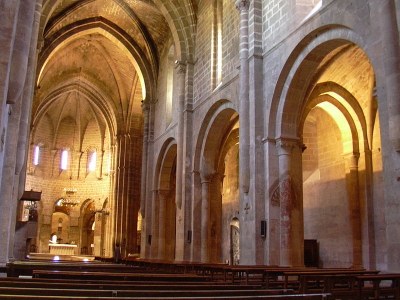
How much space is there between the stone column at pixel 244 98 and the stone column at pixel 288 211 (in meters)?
1.18

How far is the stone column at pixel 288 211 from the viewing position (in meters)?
13.2

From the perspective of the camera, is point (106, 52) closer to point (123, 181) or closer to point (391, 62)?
point (123, 181)

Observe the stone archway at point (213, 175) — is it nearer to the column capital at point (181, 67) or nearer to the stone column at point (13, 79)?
the column capital at point (181, 67)

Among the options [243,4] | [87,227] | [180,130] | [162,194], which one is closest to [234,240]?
[162,194]

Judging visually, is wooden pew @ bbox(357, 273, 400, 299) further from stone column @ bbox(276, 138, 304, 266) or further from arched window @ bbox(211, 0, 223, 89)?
arched window @ bbox(211, 0, 223, 89)

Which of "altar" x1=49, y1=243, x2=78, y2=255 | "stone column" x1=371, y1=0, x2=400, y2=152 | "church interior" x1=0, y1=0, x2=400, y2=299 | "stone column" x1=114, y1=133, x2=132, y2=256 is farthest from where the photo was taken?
"altar" x1=49, y1=243, x2=78, y2=255

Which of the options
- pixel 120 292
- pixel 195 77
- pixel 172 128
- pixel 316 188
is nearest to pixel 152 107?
pixel 172 128

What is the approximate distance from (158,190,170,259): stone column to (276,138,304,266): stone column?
37.8ft

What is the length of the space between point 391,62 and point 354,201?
9.75m

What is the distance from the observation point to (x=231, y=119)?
65.2ft

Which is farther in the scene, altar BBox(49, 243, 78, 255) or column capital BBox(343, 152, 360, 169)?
altar BBox(49, 243, 78, 255)

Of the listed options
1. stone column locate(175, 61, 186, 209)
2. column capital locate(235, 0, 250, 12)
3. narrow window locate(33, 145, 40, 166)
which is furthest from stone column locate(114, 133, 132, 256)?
column capital locate(235, 0, 250, 12)

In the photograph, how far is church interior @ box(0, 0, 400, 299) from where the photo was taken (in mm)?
10633

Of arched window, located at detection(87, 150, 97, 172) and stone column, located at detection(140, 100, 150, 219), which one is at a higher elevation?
arched window, located at detection(87, 150, 97, 172)
